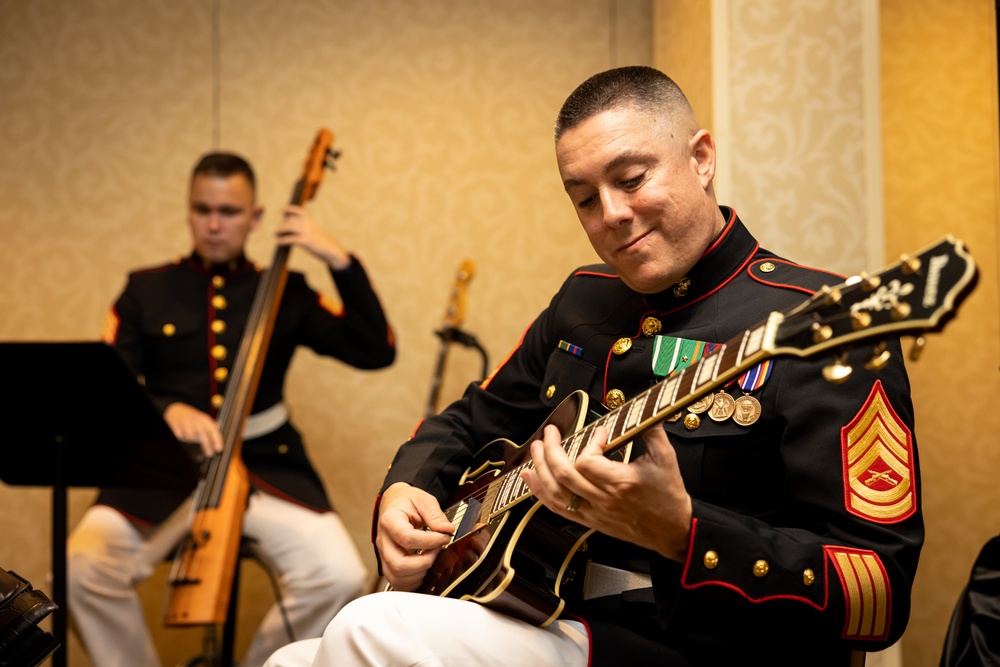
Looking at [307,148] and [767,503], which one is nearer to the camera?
[767,503]

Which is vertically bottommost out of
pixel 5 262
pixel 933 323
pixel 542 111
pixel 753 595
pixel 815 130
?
pixel 753 595

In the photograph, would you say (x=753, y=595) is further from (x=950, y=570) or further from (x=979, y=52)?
(x=979, y=52)

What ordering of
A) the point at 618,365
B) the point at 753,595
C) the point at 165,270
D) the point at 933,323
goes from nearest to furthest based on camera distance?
the point at 933,323, the point at 753,595, the point at 618,365, the point at 165,270

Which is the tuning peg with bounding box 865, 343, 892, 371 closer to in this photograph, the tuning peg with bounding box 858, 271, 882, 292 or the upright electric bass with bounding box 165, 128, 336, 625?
the tuning peg with bounding box 858, 271, 882, 292

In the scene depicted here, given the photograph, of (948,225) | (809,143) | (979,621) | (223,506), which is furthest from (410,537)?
(948,225)

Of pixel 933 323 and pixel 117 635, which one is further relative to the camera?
pixel 117 635

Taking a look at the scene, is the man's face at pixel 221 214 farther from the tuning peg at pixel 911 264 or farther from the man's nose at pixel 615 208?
the tuning peg at pixel 911 264

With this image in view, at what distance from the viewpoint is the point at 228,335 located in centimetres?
312

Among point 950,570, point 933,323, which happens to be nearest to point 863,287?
point 933,323

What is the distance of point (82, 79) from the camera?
11.8 ft

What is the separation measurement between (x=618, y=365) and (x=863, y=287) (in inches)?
21.4

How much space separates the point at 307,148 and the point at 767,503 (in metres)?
2.69

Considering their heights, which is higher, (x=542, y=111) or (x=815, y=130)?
(x=542, y=111)

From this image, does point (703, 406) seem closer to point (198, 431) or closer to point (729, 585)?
point (729, 585)
